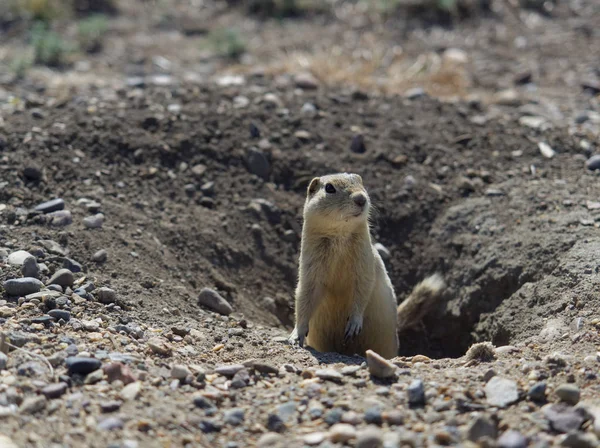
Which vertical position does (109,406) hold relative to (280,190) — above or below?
above

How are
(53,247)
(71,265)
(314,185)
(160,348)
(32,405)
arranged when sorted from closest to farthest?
(32,405) → (160,348) → (71,265) → (53,247) → (314,185)

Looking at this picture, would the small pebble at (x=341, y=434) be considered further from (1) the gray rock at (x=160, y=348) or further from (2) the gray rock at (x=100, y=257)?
(2) the gray rock at (x=100, y=257)

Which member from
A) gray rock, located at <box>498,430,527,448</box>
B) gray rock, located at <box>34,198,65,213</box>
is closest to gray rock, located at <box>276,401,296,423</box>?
gray rock, located at <box>498,430,527,448</box>

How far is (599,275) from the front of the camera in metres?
5.71

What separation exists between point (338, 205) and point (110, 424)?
2.57 meters

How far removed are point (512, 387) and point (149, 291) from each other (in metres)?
2.95

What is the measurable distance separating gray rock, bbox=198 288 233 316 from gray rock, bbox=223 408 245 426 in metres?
2.28

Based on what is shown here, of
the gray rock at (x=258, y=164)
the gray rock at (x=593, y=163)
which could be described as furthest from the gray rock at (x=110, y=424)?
the gray rock at (x=593, y=163)

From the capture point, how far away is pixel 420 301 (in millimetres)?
6824

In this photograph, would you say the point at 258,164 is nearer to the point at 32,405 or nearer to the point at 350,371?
the point at 350,371

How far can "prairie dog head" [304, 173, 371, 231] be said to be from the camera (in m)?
5.53

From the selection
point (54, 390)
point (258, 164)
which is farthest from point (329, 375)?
point (258, 164)

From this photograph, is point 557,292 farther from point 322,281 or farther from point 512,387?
point 512,387

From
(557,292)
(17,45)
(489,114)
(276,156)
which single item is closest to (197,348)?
(557,292)
